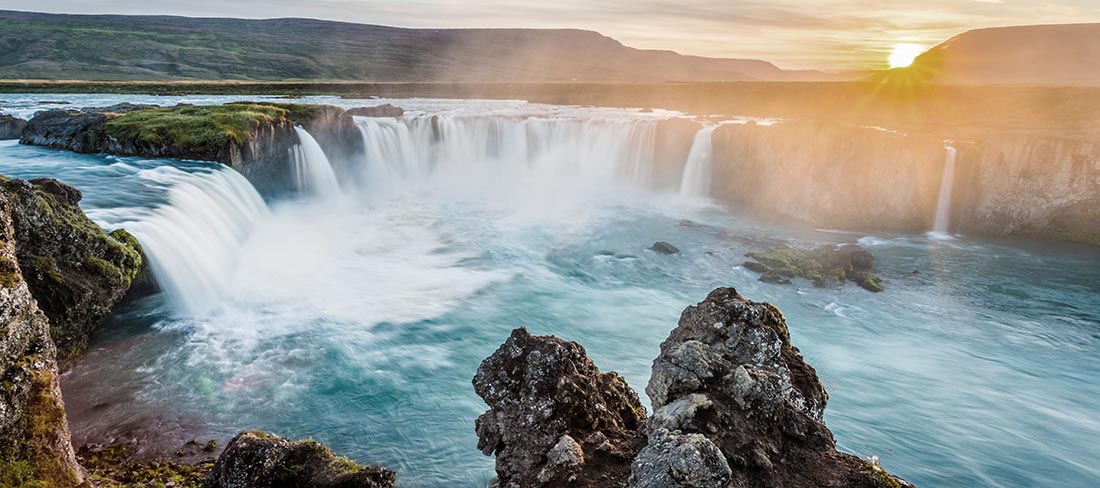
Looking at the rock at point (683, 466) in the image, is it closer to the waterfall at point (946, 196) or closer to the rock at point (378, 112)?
the waterfall at point (946, 196)

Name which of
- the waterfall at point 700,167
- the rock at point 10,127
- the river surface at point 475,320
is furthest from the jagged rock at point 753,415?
the rock at point 10,127

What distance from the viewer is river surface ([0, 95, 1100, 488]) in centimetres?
1409

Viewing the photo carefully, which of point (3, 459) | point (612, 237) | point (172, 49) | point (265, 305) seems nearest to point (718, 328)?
point (3, 459)

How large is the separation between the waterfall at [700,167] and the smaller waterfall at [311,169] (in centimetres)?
2705

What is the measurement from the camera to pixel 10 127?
3866 centimetres

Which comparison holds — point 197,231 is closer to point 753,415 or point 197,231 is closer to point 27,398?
point 27,398

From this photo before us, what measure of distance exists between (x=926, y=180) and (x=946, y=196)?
5.75ft

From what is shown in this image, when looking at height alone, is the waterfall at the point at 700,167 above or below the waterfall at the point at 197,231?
above

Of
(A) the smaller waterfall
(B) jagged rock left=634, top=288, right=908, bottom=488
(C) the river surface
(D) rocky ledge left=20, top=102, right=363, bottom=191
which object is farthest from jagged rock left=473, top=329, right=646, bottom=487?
(A) the smaller waterfall

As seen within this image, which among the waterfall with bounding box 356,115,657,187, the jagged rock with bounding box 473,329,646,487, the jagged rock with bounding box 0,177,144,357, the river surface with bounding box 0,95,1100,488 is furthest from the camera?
the waterfall with bounding box 356,115,657,187

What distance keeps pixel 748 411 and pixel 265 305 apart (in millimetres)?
18403

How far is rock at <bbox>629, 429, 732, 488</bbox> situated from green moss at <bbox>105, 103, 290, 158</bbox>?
33536 millimetres

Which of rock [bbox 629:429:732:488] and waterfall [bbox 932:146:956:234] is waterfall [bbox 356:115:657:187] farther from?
rock [bbox 629:429:732:488]

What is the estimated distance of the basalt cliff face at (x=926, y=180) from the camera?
3322 cm
